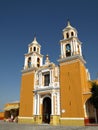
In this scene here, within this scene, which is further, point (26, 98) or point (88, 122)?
point (26, 98)

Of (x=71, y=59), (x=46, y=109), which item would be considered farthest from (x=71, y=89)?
(x=46, y=109)

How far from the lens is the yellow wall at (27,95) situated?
22.6 meters

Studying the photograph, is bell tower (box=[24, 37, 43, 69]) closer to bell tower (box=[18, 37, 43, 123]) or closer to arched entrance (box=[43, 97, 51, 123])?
bell tower (box=[18, 37, 43, 123])

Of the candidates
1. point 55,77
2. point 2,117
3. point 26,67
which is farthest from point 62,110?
point 2,117

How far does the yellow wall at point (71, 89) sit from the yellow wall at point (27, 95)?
5573mm

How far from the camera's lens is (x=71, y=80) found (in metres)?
19.4

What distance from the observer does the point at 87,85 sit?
69.6 ft

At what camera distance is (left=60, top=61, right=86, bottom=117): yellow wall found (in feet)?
58.4

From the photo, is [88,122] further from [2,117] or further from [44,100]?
[2,117]

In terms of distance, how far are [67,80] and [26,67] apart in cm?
912

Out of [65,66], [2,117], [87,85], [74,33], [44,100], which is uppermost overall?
[74,33]

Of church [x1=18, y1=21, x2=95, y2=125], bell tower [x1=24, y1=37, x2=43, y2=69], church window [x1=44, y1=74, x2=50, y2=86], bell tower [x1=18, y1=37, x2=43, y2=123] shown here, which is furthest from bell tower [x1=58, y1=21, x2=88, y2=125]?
bell tower [x1=24, y1=37, x2=43, y2=69]

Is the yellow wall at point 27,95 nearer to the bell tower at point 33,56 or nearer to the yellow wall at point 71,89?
the bell tower at point 33,56

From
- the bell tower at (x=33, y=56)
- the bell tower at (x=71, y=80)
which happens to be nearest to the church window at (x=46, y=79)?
the bell tower at (x=71, y=80)
